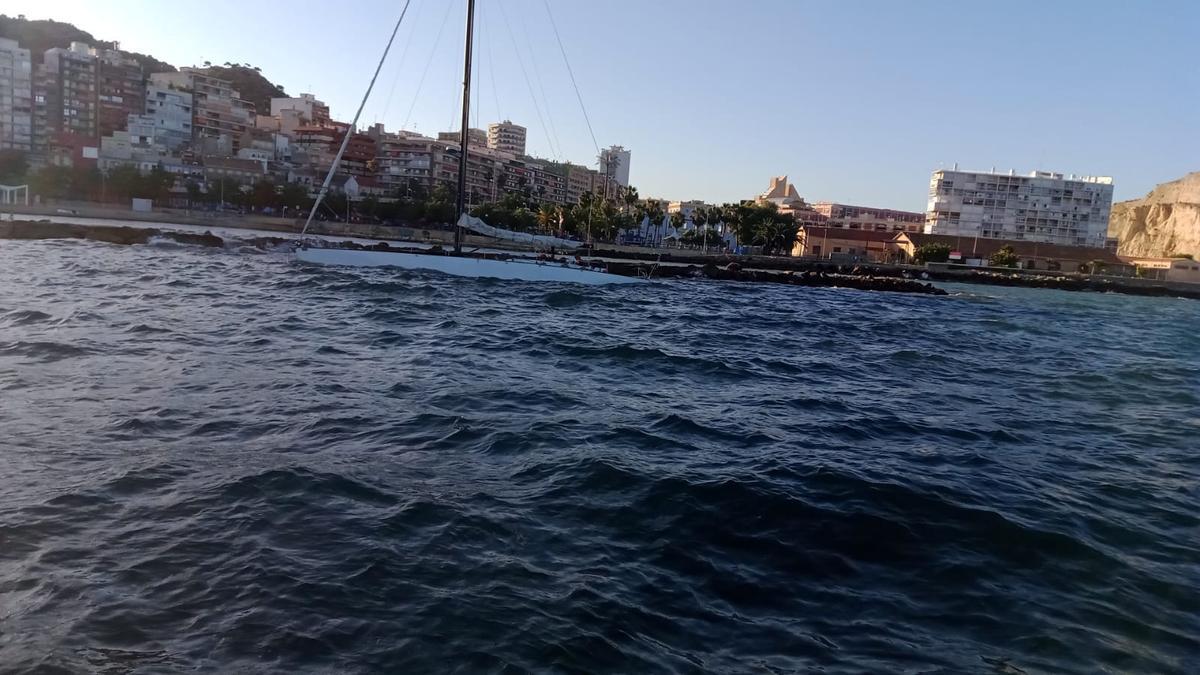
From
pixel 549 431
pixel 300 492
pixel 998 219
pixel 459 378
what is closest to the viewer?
pixel 300 492

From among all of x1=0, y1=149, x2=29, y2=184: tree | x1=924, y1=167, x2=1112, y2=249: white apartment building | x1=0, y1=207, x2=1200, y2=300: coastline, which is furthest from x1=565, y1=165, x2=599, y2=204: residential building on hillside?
x1=0, y1=149, x2=29, y2=184: tree

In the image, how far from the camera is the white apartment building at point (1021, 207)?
137 meters

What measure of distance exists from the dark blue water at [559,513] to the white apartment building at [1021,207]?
136298mm

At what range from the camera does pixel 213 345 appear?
40.7ft

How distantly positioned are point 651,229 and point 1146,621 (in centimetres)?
11342

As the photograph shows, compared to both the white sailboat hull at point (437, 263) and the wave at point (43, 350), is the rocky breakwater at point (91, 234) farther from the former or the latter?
the wave at point (43, 350)

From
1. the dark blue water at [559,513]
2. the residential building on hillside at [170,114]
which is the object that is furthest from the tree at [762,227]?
the dark blue water at [559,513]

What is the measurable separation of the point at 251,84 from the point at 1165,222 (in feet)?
605

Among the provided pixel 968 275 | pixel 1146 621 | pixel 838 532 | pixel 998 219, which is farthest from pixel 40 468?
pixel 998 219

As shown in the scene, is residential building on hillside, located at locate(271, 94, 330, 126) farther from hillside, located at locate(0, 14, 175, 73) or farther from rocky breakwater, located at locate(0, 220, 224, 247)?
rocky breakwater, located at locate(0, 220, 224, 247)

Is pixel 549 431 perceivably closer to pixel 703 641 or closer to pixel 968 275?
pixel 703 641

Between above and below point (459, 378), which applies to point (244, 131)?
above

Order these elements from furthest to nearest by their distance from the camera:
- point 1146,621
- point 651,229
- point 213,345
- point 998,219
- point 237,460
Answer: point 998,219 → point 651,229 → point 213,345 → point 237,460 → point 1146,621

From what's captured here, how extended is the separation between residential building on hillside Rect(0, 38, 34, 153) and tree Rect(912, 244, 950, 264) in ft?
362
